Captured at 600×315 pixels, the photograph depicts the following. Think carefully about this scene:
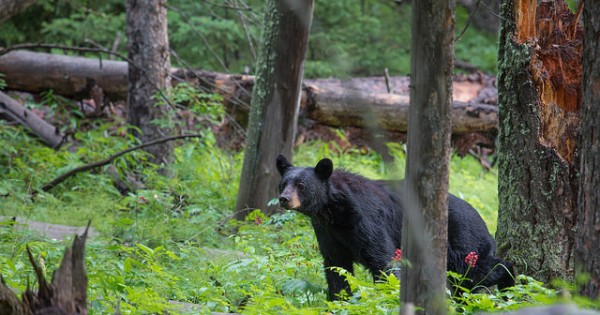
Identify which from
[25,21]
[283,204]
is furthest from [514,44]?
[25,21]

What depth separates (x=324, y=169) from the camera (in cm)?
643

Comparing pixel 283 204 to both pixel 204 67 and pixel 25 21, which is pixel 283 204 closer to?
pixel 204 67

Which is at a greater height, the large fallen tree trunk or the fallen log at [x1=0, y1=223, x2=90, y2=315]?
the large fallen tree trunk

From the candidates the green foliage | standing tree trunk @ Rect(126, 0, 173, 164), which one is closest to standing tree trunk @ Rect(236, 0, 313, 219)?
the green foliage

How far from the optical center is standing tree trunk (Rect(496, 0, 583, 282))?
5488 millimetres

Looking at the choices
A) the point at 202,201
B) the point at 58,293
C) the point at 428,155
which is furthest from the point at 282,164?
the point at 58,293

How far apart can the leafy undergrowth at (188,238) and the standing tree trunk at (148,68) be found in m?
0.43

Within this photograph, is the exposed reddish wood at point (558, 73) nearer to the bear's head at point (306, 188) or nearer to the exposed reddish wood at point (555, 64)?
the exposed reddish wood at point (555, 64)

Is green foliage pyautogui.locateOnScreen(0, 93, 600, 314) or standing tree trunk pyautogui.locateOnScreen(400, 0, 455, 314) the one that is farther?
green foliage pyautogui.locateOnScreen(0, 93, 600, 314)

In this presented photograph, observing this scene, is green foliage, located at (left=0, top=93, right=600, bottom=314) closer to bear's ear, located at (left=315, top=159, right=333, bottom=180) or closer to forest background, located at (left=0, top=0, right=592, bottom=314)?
forest background, located at (left=0, top=0, right=592, bottom=314)

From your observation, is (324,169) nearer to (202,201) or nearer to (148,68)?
(202,201)

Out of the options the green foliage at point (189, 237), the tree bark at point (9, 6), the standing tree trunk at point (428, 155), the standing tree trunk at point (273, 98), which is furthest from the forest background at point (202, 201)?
the tree bark at point (9, 6)

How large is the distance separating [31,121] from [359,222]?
6703 mm

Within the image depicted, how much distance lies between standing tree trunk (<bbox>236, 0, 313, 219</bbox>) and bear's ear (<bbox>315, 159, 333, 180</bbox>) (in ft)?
5.51
